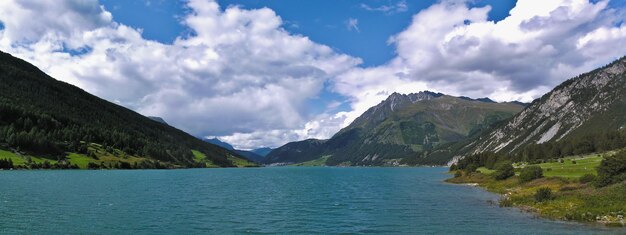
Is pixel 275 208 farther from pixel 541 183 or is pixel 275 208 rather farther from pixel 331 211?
pixel 541 183

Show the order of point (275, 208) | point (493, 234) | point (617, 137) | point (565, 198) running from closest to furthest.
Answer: point (493, 234), point (565, 198), point (275, 208), point (617, 137)

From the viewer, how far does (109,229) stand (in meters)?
43.3

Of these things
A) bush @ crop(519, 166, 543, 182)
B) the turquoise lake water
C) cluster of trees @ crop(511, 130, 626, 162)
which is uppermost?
cluster of trees @ crop(511, 130, 626, 162)

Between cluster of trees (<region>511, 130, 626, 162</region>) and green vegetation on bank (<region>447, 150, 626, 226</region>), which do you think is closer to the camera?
green vegetation on bank (<region>447, 150, 626, 226</region>)

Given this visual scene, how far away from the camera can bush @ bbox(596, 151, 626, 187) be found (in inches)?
2446

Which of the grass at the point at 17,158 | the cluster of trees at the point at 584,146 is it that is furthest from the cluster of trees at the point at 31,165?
the cluster of trees at the point at 584,146

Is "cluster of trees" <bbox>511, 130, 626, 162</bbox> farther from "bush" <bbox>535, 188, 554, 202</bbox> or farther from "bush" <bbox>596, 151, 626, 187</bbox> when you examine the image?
"bush" <bbox>535, 188, 554, 202</bbox>

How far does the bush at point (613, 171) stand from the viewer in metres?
62.1

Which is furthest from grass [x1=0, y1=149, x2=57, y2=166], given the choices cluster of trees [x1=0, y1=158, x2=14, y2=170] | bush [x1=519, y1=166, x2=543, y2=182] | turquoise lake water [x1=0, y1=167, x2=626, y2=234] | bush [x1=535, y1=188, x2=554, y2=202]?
bush [x1=535, y1=188, x2=554, y2=202]

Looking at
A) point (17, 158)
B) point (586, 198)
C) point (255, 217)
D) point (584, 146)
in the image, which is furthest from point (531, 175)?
point (17, 158)

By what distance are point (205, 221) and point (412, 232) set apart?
2294cm

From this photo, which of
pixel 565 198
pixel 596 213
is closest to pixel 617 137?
pixel 565 198

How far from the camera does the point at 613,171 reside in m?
64.2

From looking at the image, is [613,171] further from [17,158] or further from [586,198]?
[17,158]
